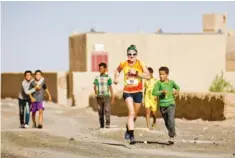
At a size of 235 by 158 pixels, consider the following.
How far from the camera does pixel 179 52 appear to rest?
46.6 meters

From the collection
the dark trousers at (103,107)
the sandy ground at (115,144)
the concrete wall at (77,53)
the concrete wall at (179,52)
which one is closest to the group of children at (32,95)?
the dark trousers at (103,107)

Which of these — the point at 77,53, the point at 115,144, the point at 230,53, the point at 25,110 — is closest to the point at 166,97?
the point at 115,144

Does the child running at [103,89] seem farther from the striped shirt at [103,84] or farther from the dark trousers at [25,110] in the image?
the dark trousers at [25,110]

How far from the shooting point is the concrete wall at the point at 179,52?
Result: 45.5 meters

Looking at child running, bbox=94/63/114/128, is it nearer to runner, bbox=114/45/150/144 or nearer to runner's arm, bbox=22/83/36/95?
runner's arm, bbox=22/83/36/95

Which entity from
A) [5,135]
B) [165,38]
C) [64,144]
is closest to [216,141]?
[64,144]

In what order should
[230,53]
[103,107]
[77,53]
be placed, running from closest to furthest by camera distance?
[103,107], [77,53], [230,53]

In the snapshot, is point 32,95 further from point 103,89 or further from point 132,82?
point 132,82

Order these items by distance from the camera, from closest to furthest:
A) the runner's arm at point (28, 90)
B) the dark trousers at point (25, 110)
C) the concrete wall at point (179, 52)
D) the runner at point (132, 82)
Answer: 1. the runner at point (132, 82)
2. the runner's arm at point (28, 90)
3. the dark trousers at point (25, 110)
4. the concrete wall at point (179, 52)

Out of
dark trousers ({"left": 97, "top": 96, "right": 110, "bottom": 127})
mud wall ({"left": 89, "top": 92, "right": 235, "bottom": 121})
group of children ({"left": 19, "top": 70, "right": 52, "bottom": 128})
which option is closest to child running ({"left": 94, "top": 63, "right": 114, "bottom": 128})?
dark trousers ({"left": 97, "top": 96, "right": 110, "bottom": 127})

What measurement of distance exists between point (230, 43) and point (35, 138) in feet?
110

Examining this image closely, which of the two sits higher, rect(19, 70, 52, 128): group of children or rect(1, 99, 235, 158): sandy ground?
rect(19, 70, 52, 128): group of children

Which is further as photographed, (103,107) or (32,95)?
(32,95)

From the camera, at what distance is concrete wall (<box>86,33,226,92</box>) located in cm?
4547
